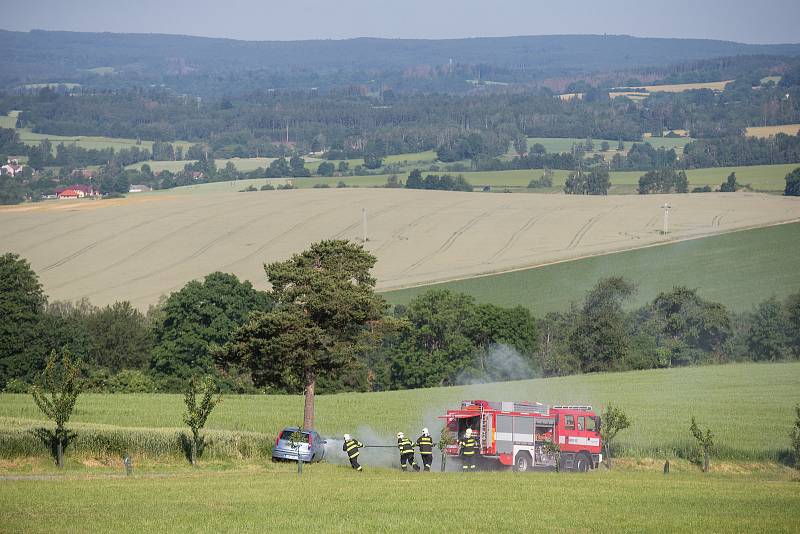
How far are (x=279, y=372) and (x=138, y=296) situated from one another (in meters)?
58.2

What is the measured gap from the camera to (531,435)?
42.4 metres

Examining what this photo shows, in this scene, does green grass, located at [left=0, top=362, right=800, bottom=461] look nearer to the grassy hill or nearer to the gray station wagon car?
the grassy hill

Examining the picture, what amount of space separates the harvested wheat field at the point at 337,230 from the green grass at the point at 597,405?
41063 mm

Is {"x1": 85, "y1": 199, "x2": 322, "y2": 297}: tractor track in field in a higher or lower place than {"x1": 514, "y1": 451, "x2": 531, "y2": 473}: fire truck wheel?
higher

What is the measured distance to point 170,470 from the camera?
126 ft

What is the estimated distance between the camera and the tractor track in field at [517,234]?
398 ft

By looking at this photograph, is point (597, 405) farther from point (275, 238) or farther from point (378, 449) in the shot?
point (275, 238)

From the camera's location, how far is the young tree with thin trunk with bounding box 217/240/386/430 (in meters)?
48.8

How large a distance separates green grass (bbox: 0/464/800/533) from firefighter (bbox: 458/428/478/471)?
446 cm

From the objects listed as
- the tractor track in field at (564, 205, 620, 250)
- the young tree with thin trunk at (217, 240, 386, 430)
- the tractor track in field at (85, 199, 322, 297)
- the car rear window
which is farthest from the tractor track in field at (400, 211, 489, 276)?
the car rear window

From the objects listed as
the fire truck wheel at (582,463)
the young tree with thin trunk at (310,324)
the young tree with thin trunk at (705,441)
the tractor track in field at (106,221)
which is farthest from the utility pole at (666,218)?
the fire truck wheel at (582,463)

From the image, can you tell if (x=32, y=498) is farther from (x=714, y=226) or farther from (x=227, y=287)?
(x=714, y=226)

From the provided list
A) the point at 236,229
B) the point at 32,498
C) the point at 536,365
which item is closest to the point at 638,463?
the point at 32,498

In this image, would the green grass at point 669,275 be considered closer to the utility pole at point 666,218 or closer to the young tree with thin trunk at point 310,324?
the utility pole at point 666,218
